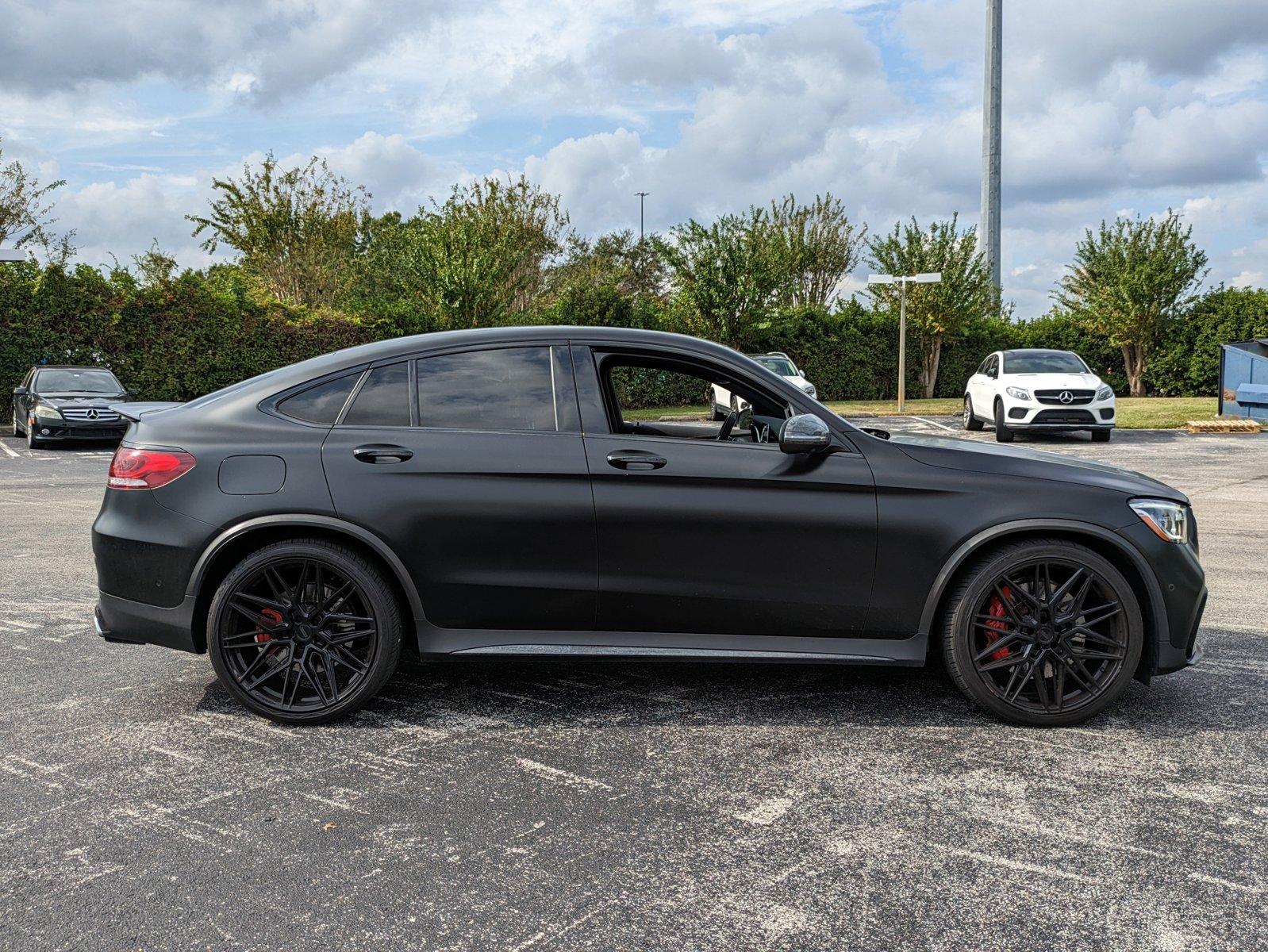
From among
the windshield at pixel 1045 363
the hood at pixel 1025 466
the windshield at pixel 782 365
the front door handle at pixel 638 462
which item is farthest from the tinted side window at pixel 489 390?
the windshield at pixel 782 365

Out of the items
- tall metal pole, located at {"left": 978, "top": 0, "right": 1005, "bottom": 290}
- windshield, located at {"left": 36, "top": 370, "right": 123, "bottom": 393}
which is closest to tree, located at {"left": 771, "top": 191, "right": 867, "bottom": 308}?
tall metal pole, located at {"left": 978, "top": 0, "right": 1005, "bottom": 290}

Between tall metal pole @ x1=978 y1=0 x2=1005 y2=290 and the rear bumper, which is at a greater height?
tall metal pole @ x1=978 y1=0 x2=1005 y2=290

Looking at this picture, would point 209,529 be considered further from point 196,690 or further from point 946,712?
point 946,712

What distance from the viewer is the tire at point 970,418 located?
22.7 metres

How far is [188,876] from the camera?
3078 millimetres

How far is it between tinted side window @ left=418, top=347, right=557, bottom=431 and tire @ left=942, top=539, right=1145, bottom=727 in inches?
72.2

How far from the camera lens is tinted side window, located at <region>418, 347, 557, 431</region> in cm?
446

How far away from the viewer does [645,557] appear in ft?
14.2

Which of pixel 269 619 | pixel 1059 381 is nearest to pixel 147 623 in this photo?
pixel 269 619

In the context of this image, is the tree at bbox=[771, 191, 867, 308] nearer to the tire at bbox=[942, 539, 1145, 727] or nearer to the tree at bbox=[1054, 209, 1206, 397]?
the tree at bbox=[1054, 209, 1206, 397]

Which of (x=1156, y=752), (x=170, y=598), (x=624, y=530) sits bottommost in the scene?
(x=1156, y=752)

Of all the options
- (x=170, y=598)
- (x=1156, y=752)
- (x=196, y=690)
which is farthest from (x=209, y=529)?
(x=1156, y=752)

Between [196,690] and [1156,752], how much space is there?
397cm

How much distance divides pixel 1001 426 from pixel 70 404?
16995mm
